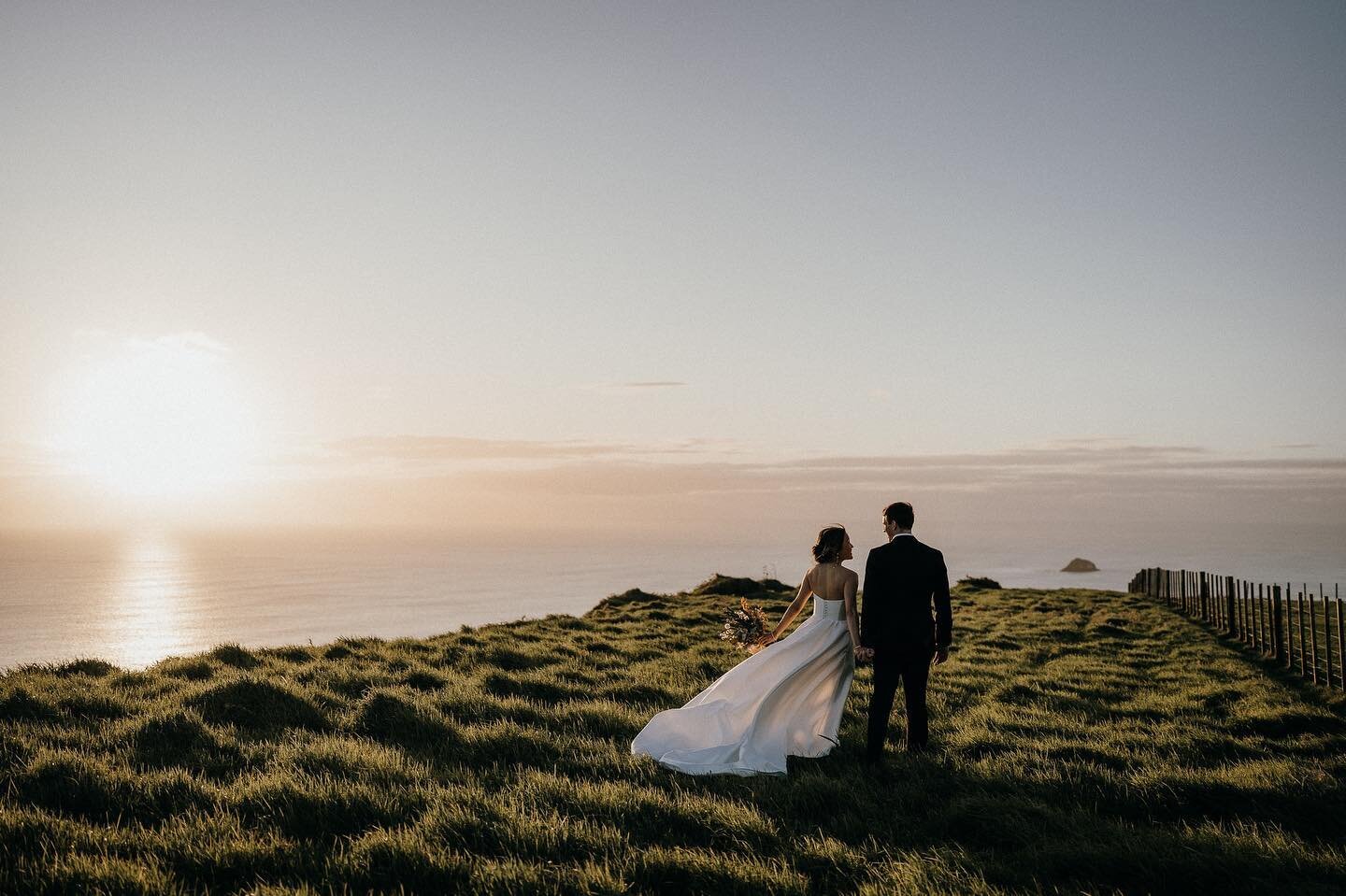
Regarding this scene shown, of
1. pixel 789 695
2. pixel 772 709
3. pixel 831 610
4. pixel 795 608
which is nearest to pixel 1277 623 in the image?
pixel 795 608

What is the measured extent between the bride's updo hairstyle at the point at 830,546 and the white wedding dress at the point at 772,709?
1.68ft

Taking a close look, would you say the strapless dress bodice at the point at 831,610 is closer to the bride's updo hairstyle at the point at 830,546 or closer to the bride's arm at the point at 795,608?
the bride's arm at the point at 795,608

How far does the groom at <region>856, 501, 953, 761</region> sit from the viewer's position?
8.96 metres

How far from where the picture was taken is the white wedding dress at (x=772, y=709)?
902 centimetres

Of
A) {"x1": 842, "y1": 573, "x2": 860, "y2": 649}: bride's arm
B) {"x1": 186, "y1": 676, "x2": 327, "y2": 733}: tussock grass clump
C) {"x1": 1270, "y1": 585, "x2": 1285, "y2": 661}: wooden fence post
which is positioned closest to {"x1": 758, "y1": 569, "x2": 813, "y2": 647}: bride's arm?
{"x1": 842, "y1": 573, "x2": 860, "y2": 649}: bride's arm

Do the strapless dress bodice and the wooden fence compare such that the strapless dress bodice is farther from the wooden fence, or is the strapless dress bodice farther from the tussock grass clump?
the wooden fence

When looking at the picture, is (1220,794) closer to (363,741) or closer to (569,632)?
(363,741)

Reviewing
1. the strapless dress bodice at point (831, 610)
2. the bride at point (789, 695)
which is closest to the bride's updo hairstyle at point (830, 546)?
the bride at point (789, 695)

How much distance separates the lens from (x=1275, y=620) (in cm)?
1895

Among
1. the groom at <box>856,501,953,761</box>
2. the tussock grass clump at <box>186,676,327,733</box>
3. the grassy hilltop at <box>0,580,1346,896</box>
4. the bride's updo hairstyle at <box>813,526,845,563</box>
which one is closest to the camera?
the grassy hilltop at <box>0,580,1346,896</box>

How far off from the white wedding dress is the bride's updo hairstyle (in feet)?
1.68

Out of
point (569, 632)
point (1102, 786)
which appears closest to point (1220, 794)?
point (1102, 786)

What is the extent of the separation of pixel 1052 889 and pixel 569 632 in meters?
17.9

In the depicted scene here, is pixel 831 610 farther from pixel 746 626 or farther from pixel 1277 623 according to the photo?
pixel 1277 623
